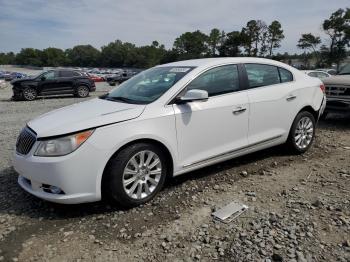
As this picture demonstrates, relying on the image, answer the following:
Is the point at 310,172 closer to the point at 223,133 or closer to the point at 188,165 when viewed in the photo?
the point at 223,133

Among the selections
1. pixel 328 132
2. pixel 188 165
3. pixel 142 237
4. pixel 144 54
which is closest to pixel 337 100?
pixel 328 132

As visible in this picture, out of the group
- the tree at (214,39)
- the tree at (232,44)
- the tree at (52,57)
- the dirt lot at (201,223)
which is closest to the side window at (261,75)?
the dirt lot at (201,223)

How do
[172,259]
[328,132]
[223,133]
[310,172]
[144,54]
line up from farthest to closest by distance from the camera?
1. [144,54]
2. [328,132]
3. [310,172]
4. [223,133]
5. [172,259]

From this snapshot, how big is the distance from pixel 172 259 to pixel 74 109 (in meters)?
2.23

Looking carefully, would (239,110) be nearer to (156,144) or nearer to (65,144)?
(156,144)

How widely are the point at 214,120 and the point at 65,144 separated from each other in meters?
1.80

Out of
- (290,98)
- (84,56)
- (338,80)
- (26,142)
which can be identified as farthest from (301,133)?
(84,56)

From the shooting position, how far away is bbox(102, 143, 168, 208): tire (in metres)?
3.47

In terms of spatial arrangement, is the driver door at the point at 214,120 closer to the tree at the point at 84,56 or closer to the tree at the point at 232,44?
the tree at the point at 232,44

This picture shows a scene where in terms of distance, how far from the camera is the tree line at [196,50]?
47906 mm

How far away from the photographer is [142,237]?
3174mm

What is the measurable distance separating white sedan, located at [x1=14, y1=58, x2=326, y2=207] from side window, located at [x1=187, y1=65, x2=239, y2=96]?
0.01 meters

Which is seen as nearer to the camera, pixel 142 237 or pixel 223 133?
pixel 142 237

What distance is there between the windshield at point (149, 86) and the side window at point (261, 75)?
0.95 meters
